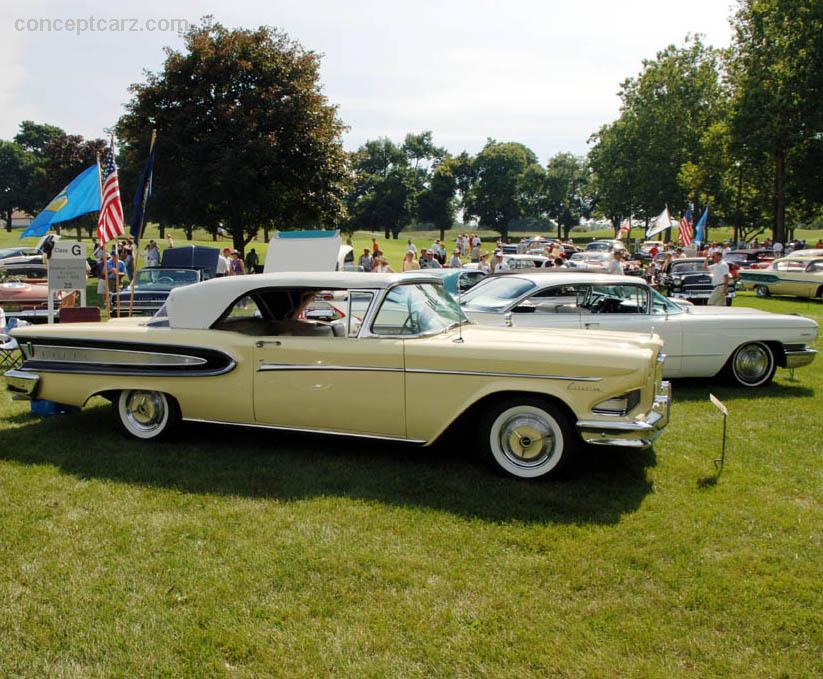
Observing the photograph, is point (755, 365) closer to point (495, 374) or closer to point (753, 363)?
point (753, 363)

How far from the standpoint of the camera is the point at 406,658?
310cm

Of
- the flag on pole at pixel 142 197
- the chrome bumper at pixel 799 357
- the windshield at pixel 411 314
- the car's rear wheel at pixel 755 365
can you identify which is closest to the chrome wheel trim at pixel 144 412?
the windshield at pixel 411 314

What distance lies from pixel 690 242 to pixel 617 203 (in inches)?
1335

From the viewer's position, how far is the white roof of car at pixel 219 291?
19.1ft

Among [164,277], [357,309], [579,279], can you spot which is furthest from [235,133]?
[357,309]

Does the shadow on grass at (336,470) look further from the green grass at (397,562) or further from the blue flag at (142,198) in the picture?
the blue flag at (142,198)

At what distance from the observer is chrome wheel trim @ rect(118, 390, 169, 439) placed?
6156 millimetres

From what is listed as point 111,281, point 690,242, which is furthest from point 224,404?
point 690,242

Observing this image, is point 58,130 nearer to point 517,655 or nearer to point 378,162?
point 378,162

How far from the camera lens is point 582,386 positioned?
5.06m

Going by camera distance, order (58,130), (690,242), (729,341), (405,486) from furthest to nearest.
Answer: (58,130) < (690,242) < (729,341) < (405,486)

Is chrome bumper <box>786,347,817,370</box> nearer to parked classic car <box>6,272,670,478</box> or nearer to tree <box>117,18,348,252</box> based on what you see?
parked classic car <box>6,272,670,478</box>

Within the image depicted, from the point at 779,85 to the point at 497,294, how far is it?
3539cm

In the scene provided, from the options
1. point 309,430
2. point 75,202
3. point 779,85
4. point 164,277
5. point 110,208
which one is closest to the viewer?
point 309,430
